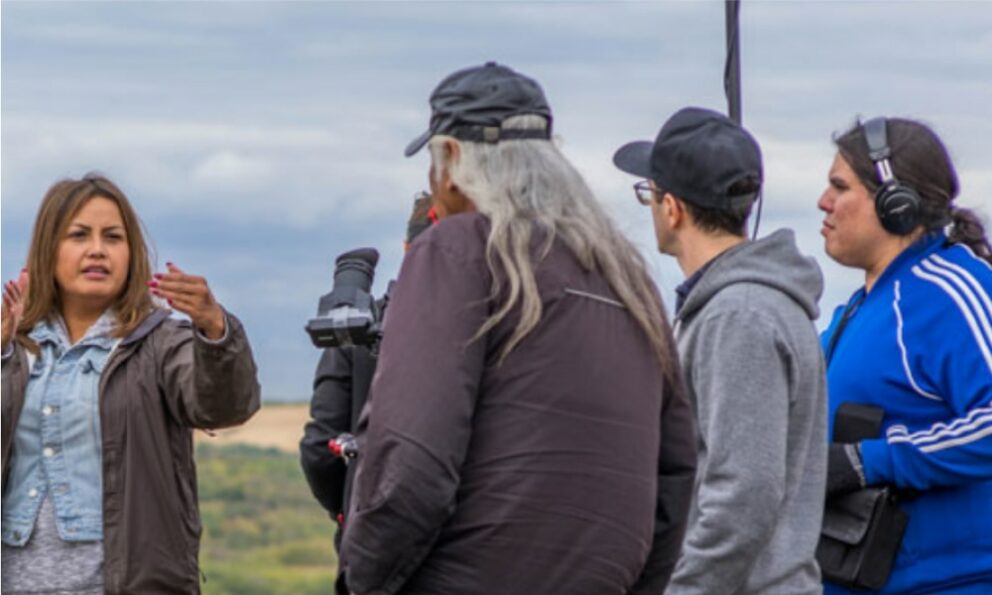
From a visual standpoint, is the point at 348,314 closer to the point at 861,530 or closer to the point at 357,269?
the point at 357,269

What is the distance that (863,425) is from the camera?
4910 millimetres

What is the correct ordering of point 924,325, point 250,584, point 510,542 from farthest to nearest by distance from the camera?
point 250,584, point 924,325, point 510,542

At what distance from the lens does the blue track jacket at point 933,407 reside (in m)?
4.82

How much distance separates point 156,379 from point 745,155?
1.45m

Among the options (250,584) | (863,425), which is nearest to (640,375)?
(863,425)

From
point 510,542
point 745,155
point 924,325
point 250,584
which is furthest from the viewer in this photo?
point 250,584

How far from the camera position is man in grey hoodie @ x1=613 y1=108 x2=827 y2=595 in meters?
4.20

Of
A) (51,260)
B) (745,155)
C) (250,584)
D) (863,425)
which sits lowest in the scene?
(250,584)

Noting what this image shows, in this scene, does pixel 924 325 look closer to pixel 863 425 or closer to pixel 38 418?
pixel 863 425

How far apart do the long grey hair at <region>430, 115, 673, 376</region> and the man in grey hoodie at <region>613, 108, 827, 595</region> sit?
416mm

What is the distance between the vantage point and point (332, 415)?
20.6 ft

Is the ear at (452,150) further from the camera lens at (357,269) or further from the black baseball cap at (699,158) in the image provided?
the camera lens at (357,269)

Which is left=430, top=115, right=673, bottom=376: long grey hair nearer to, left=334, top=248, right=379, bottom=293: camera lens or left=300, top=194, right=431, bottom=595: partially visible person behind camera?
left=334, top=248, right=379, bottom=293: camera lens

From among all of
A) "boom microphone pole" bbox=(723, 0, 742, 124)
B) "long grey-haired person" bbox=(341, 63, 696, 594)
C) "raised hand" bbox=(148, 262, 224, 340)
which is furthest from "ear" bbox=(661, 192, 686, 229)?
"boom microphone pole" bbox=(723, 0, 742, 124)
